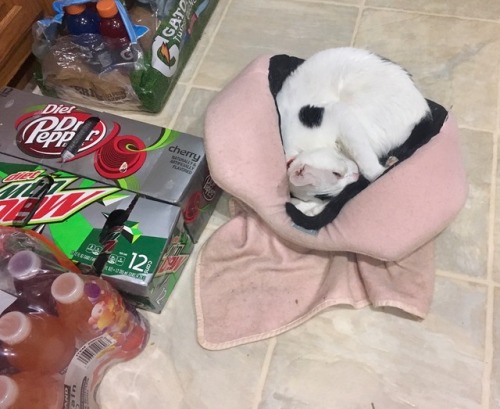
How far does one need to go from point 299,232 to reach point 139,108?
0.54 metres

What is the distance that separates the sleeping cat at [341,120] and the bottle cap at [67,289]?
35cm

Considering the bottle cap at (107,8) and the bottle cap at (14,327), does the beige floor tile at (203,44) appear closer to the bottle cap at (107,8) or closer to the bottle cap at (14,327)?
the bottle cap at (107,8)

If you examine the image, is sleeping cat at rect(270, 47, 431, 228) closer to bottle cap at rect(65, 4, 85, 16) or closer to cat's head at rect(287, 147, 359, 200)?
cat's head at rect(287, 147, 359, 200)

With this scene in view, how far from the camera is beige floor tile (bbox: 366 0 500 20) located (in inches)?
53.4

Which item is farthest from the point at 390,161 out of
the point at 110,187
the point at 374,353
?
the point at 110,187

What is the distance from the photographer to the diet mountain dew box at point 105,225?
0.89m

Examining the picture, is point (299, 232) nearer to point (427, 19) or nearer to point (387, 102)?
point (387, 102)

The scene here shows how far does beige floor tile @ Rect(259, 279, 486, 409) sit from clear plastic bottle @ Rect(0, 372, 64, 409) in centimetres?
32

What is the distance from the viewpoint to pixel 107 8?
3.79 feet

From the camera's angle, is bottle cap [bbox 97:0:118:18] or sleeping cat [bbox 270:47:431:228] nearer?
sleeping cat [bbox 270:47:431:228]

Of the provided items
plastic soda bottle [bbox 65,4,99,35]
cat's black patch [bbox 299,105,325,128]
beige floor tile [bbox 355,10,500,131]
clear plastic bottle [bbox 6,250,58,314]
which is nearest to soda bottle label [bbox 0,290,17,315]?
clear plastic bottle [bbox 6,250,58,314]

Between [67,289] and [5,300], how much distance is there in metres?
0.10

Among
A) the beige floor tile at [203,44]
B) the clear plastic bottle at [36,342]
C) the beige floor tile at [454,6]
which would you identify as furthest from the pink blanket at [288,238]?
the beige floor tile at [454,6]

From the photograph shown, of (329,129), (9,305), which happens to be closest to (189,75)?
(329,129)
